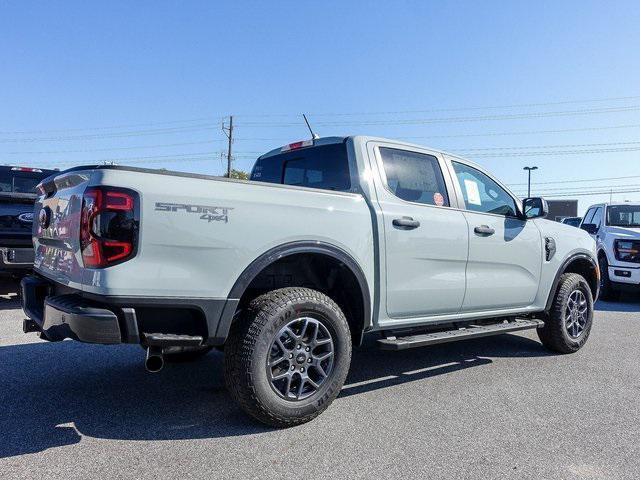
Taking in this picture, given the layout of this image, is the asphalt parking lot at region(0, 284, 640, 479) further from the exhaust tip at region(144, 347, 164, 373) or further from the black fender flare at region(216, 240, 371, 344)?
the black fender flare at region(216, 240, 371, 344)

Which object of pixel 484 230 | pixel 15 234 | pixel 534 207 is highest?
pixel 534 207

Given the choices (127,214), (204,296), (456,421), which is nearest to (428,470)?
(456,421)

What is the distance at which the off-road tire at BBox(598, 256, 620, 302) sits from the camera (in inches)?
394

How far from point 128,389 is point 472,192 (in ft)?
11.1

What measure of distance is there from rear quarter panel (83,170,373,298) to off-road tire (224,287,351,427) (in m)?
0.30

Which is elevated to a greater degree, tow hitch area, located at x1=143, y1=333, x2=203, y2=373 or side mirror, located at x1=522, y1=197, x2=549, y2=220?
side mirror, located at x1=522, y1=197, x2=549, y2=220

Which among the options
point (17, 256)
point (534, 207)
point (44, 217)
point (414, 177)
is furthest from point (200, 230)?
point (17, 256)

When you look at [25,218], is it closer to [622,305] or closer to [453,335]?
[453,335]

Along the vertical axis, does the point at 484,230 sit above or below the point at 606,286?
above

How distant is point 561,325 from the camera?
523cm

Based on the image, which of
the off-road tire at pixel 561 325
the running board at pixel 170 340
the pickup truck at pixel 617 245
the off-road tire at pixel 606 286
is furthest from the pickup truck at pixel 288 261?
the off-road tire at pixel 606 286

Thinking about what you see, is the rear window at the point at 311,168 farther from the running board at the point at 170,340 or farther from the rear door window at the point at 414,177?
the running board at the point at 170,340

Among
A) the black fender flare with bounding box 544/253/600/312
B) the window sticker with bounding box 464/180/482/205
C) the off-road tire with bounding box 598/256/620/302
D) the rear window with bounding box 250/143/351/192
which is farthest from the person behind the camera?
the off-road tire with bounding box 598/256/620/302

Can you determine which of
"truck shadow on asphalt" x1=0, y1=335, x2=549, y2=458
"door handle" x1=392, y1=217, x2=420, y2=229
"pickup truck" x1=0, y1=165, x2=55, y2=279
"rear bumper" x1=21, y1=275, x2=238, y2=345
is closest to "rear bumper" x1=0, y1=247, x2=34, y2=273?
"pickup truck" x1=0, y1=165, x2=55, y2=279
